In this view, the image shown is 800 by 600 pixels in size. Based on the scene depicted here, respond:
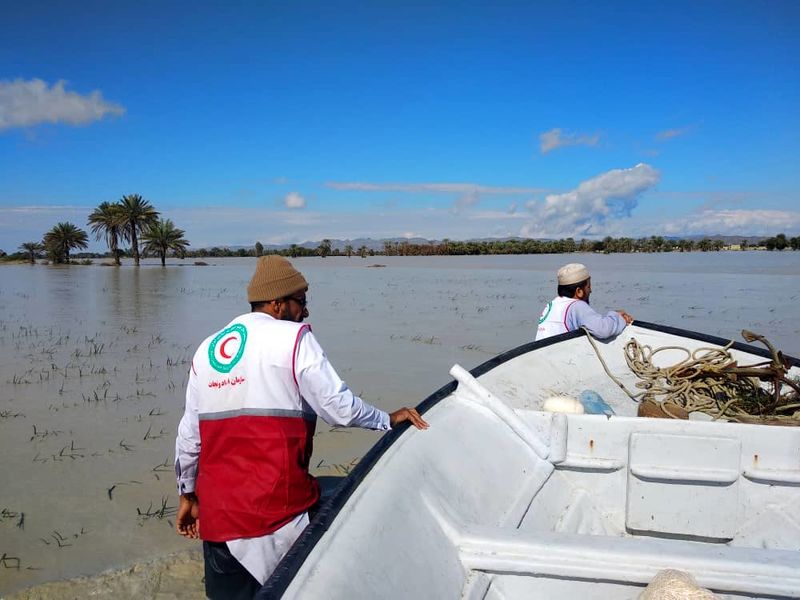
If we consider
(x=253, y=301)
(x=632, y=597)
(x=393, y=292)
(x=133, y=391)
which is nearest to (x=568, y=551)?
(x=632, y=597)

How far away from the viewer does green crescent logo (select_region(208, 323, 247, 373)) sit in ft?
7.05

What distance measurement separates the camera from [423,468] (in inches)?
102

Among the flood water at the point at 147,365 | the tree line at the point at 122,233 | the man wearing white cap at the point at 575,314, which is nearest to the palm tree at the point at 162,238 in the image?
the tree line at the point at 122,233

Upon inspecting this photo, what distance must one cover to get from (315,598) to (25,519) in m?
3.60

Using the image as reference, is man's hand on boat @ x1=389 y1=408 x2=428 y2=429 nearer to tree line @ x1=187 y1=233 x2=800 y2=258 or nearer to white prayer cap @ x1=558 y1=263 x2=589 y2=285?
white prayer cap @ x1=558 y1=263 x2=589 y2=285

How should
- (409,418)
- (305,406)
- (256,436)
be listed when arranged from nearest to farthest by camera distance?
(256,436)
(305,406)
(409,418)

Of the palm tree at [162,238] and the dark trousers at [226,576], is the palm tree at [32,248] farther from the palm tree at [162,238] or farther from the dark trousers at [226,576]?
the dark trousers at [226,576]

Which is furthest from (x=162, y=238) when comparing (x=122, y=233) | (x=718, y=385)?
(x=718, y=385)

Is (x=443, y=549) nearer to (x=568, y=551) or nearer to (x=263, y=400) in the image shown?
(x=568, y=551)

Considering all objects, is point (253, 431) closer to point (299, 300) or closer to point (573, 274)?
point (299, 300)

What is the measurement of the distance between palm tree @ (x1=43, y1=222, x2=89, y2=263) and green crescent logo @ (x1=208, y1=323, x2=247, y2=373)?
199 feet

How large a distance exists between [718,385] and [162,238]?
178 ft

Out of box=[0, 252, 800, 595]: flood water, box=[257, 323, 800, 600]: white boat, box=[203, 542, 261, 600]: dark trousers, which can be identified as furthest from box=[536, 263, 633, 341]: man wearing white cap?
box=[203, 542, 261, 600]: dark trousers

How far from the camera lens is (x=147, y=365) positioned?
31.0 feet
